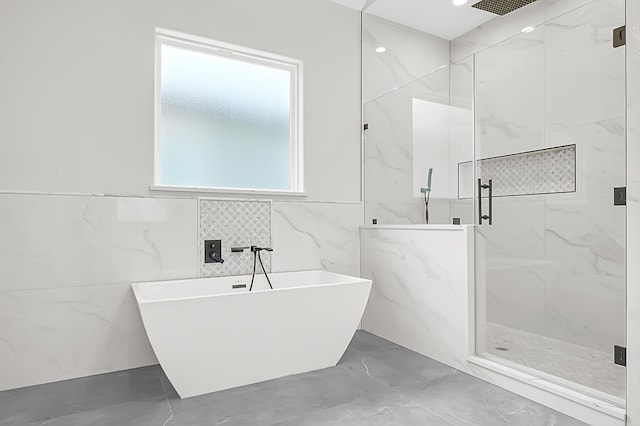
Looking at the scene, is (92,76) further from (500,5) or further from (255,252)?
(500,5)

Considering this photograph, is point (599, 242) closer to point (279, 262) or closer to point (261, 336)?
point (261, 336)

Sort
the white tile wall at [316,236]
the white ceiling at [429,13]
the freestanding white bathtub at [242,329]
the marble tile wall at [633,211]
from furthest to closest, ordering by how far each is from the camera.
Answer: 1. the white ceiling at [429,13]
2. the white tile wall at [316,236]
3. the freestanding white bathtub at [242,329]
4. the marble tile wall at [633,211]

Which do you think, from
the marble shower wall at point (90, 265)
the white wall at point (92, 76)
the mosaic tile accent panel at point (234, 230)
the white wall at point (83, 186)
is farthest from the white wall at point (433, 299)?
the white wall at point (92, 76)

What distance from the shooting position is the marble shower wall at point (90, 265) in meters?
2.34

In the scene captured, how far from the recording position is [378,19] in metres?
3.71

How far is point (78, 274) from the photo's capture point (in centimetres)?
249

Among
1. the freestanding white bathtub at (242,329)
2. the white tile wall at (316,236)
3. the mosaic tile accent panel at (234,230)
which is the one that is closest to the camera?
the freestanding white bathtub at (242,329)

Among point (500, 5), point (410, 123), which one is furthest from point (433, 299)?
point (500, 5)

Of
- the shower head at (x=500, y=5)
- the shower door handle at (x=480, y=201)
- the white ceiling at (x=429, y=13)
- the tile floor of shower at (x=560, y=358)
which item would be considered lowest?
the tile floor of shower at (x=560, y=358)

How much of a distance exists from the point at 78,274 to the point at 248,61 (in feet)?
6.41

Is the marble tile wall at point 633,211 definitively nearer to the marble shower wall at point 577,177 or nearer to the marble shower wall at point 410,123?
the marble shower wall at point 577,177

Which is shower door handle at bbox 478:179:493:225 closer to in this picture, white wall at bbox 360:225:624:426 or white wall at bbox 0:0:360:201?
white wall at bbox 360:225:624:426

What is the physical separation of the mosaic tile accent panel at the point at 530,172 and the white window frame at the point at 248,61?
136 centimetres

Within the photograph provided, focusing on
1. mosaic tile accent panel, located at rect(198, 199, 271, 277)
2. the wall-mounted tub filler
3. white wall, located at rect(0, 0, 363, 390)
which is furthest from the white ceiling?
the wall-mounted tub filler
